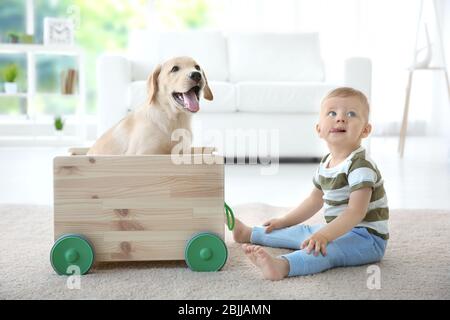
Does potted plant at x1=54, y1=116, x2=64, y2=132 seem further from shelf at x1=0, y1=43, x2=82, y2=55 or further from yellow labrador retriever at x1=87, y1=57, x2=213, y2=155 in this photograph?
yellow labrador retriever at x1=87, y1=57, x2=213, y2=155

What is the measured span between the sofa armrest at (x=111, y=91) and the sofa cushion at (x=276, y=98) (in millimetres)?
690

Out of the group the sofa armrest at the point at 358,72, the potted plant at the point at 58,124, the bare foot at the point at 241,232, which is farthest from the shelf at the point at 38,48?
the bare foot at the point at 241,232

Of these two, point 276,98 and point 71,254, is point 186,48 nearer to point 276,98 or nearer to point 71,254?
point 276,98

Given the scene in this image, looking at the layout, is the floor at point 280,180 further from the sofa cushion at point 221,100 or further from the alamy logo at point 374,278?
the alamy logo at point 374,278

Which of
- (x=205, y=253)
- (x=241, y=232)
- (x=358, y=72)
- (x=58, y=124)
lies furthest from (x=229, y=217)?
(x=58, y=124)

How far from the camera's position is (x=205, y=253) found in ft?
4.39

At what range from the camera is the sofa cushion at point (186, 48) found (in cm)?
400

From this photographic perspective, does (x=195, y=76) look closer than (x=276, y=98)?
Yes

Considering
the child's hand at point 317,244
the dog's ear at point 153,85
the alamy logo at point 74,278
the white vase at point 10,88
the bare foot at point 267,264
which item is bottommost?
the alamy logo at point 74,278

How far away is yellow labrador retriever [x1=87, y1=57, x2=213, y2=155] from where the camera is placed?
5.03 ft

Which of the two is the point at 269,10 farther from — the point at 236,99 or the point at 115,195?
the point at 115,195

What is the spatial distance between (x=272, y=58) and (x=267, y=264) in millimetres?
3030

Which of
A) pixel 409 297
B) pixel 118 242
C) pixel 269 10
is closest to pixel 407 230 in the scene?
pixel 409 297

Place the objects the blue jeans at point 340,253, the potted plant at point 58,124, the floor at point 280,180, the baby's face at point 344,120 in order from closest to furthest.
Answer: the blue jeans at point 340,253
the baby's face at point 344,120
the floor at point 280,180
the potted plant at point 58,124
